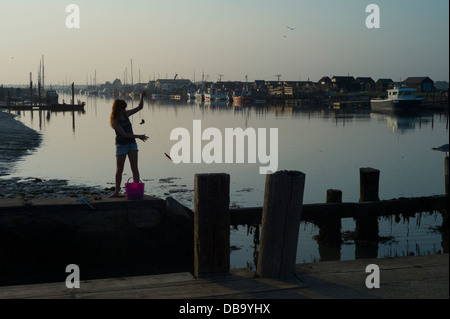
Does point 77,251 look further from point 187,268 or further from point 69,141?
point 69,141

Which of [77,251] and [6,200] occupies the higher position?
[6,200]

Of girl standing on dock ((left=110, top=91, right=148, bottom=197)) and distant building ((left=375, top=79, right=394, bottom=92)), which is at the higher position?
distant building ((left=375, top=79, right=394, bottom=92))

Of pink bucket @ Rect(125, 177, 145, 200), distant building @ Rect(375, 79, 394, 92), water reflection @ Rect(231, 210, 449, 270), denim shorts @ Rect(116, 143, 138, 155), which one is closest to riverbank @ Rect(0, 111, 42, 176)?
water reflection @ Rect(231, 210, 449, 270)

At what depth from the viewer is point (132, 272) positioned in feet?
30.6

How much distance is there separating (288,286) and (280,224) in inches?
26.4

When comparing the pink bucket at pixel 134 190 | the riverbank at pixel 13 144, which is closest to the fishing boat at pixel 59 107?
the riverbank at pixel 13 144

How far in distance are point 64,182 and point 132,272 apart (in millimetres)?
12169

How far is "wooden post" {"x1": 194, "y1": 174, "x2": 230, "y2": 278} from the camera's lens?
5918mm

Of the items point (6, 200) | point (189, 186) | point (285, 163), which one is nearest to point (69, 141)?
point (285, 163)

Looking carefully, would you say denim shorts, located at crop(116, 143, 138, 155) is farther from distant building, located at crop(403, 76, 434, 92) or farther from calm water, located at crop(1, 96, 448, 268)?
distant building, located at crop(403, 76, 434, 92)

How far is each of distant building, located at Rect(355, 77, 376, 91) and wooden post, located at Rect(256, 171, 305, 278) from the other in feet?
513

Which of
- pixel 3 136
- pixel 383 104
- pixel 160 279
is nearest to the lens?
pixel 160 279

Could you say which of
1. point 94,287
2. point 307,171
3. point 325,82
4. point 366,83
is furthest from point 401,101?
point 325,82

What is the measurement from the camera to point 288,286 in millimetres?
5457
